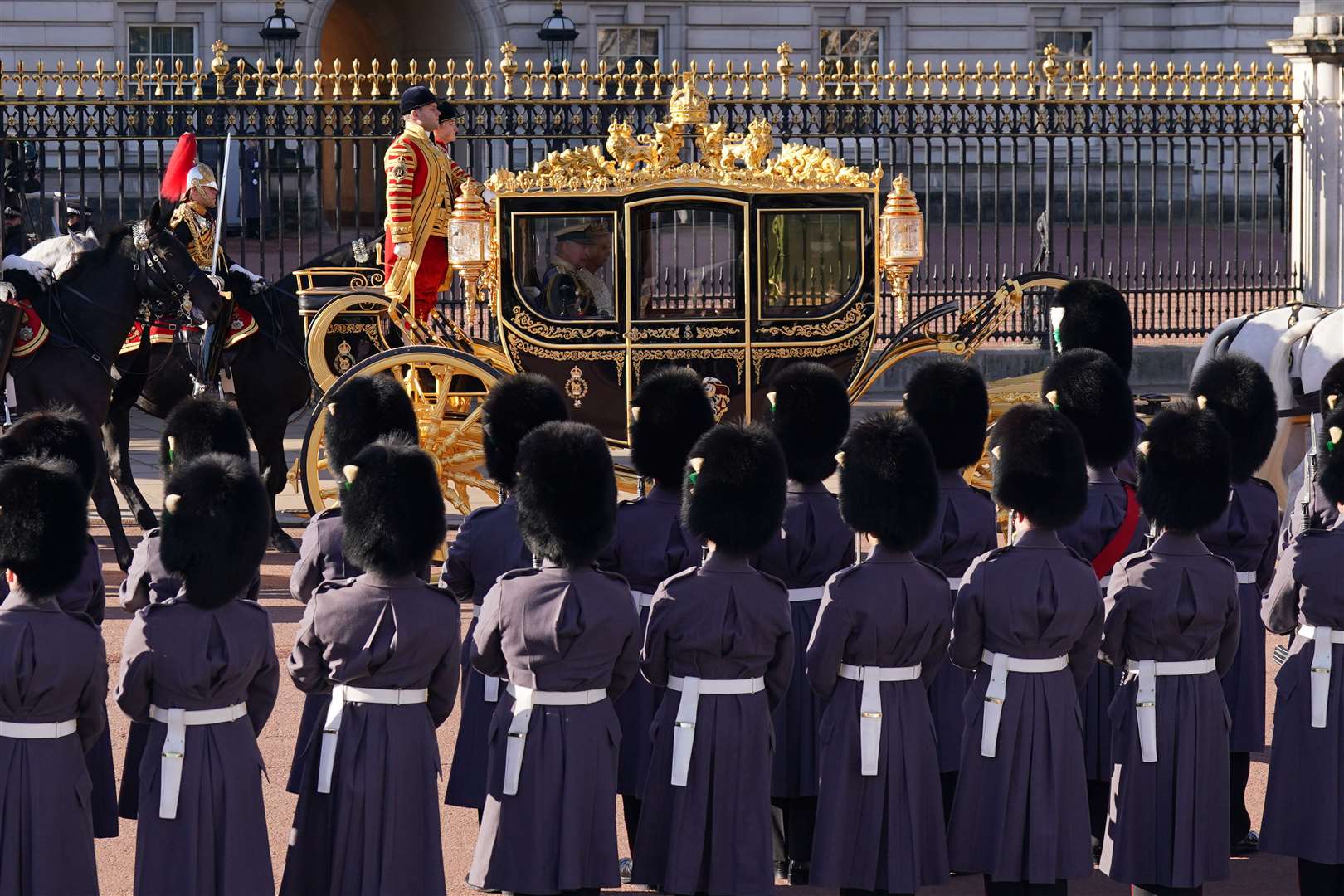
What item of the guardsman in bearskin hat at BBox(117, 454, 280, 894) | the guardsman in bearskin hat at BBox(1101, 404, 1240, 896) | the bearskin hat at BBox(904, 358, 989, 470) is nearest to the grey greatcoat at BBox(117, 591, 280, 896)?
the guardsman in bearskin hat at BBox(117, 454, 280, 894)

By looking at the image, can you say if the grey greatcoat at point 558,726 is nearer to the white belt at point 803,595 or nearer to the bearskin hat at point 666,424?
the white belt at point 803,595

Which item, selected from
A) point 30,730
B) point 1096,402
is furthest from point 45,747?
point 1096,402

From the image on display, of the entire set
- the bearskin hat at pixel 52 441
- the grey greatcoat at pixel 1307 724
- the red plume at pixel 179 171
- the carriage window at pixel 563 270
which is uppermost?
the red plume at pixel 179 171

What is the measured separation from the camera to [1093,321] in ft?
23.7

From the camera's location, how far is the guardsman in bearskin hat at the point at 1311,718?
5.10 meters

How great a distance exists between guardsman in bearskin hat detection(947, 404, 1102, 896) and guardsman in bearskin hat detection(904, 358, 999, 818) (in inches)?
15.1

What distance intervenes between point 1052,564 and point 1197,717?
1.66 feet

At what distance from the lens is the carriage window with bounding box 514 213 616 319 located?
823 centimetres

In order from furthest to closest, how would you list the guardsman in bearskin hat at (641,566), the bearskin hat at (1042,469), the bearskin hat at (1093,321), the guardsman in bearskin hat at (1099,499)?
the bearskin hat at (1093,321) → the guardsman in bearskin hat at (1099,499) → the guardsman in bearskin hat at (641,566) → the bearskin hat at (1042,469)

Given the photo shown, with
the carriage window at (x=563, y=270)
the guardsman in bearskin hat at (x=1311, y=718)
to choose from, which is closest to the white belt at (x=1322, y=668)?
the guardsman in bearskin hat at (x=1311, y=718)

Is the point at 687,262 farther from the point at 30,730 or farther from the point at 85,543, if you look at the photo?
the point at 30,730

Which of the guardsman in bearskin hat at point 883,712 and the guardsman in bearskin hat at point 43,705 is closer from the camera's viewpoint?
the guardsman in bearskin hat at point 43,705

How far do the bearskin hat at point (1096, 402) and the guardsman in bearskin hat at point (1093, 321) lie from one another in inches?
33.1

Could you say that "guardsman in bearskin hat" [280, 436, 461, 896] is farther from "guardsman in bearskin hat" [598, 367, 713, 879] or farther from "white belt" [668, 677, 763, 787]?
"guardsman in bearskin hat" [598, 367, 713, 879]
